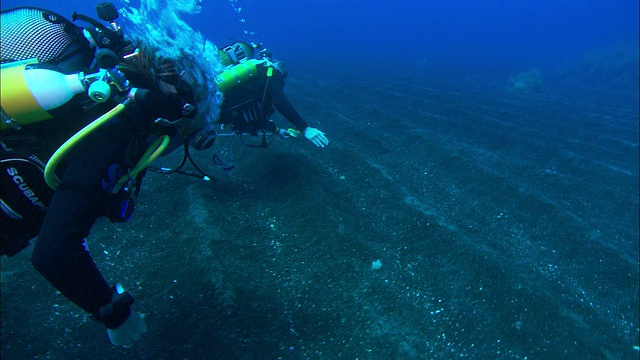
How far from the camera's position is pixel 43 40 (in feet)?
5.13

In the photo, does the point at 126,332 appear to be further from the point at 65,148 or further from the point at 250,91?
the point at 250,91

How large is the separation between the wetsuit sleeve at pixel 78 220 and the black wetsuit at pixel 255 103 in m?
3.13

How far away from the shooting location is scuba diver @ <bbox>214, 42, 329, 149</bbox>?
4.43 meters

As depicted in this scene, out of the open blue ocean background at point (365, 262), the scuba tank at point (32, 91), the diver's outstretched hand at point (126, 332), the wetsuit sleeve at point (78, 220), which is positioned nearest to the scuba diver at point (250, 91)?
the open blue ocean background at point (365, 262)

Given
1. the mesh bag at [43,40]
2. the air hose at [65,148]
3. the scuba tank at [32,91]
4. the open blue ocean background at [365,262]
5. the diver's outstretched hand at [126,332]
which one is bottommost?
the open blue ocean background at [365,262]

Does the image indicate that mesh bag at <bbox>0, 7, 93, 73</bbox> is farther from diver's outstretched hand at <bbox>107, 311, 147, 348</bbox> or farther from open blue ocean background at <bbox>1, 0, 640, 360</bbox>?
open blue ocean background at <bbox>1, 0, 640, 360</bbox>

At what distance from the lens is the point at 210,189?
169 inches

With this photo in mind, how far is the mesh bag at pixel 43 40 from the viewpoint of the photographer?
1486mm

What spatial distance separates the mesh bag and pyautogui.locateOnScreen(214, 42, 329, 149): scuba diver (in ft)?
8.16

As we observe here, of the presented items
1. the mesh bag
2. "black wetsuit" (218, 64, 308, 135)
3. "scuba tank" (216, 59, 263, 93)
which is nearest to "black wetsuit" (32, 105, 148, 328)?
the mesh bag

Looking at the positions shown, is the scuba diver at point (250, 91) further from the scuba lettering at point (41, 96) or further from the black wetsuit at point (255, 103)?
the scuba lettering at point (41, 96)

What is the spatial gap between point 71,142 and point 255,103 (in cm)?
355

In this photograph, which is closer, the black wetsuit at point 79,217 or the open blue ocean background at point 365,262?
the black wetsuit at point 79,217

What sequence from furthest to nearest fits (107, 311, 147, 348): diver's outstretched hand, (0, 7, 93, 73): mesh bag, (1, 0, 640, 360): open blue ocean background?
(1, 0, 640, 360): open blue ocean background, (107, 311, 147, 348): diver's outstretched hand, (0, 7, 93, 73): mesh bag
